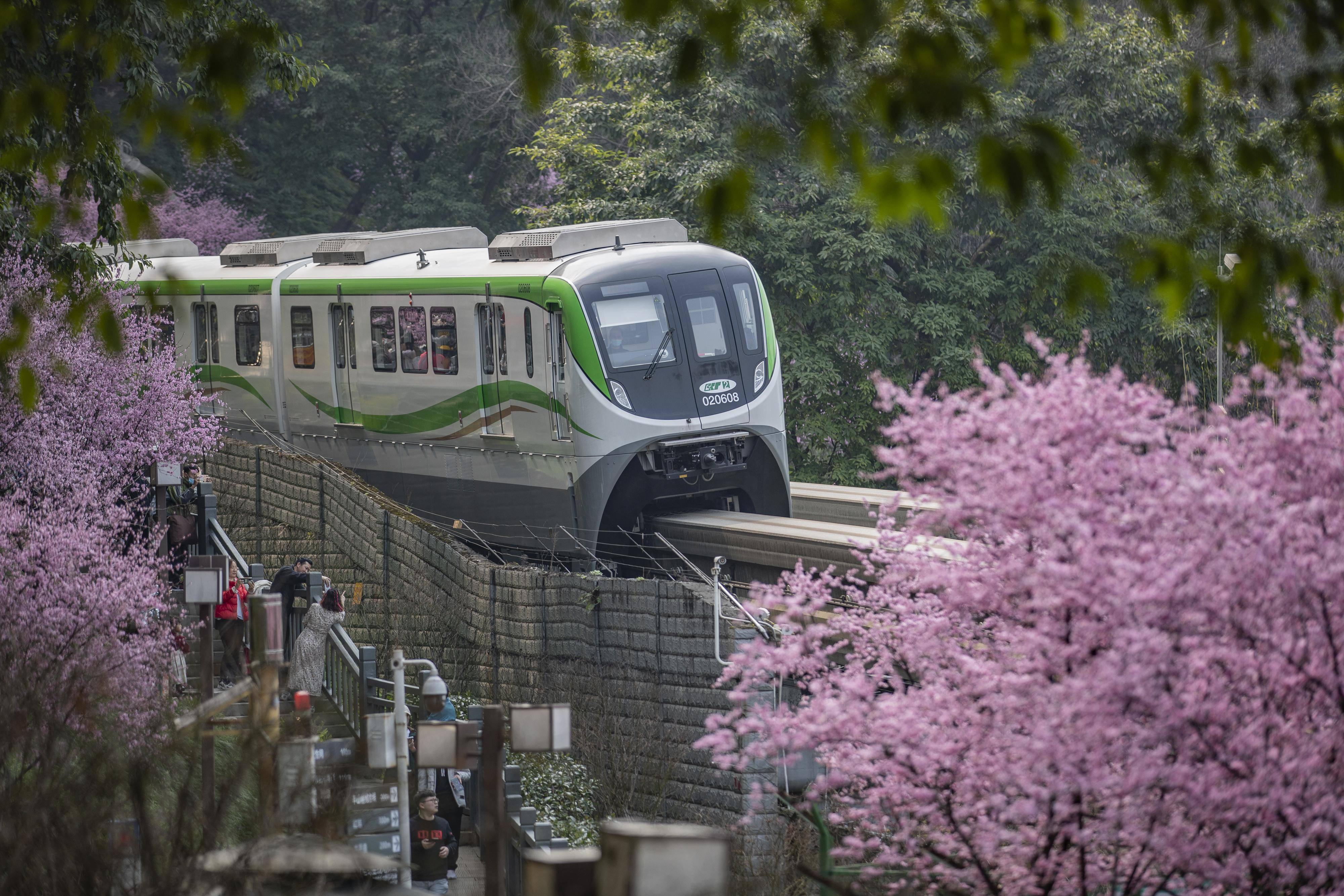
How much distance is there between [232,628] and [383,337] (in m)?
4.67

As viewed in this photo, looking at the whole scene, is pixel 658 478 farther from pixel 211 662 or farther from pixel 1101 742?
pixel 1101 742

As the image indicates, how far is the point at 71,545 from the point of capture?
544 inches

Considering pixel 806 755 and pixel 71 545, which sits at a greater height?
pixel 71 545

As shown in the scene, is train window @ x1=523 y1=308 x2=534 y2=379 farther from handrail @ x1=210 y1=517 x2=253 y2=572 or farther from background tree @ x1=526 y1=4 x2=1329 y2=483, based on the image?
background tree @ x1=526 y1=4 x2=1329 y2=483

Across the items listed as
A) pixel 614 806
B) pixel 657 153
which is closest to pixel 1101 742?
pixel 614 806

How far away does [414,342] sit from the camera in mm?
19219

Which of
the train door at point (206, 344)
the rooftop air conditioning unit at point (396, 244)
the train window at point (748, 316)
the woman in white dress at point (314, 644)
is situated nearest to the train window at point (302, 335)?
the rooftop air conditioning unit at point (396, 244)

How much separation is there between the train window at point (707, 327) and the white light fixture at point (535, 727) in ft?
27.1

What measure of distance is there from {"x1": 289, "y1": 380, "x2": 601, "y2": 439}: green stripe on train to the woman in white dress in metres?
2.90

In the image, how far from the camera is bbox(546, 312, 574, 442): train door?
668 inches

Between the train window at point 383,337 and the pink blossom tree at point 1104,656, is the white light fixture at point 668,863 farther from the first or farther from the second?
the train window at point 383,337

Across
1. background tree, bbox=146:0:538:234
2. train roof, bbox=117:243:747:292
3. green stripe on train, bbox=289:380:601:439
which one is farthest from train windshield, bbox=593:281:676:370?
background tree, bbox=146:0:538:234

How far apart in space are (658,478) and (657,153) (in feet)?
37.5

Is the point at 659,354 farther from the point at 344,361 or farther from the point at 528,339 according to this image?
the point at 344,361
